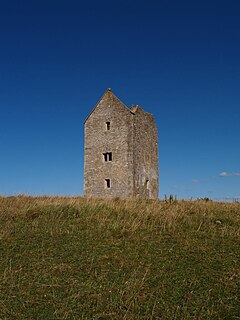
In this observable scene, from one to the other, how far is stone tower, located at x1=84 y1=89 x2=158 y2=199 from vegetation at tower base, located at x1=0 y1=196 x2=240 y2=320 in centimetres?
1700

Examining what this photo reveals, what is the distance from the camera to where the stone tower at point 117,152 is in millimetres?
30984

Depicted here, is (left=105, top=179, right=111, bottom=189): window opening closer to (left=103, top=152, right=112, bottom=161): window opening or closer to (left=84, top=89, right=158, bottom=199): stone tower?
(left=84, top=89, right=158, bottom=199): stone tower

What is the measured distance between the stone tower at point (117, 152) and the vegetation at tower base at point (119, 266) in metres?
17.0

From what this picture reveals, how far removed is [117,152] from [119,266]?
23036 mm

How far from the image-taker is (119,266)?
29.2 ft

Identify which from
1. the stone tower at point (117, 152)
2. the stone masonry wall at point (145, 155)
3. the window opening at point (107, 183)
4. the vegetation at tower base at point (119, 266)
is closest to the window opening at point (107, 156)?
the stone tower at point (117, 152)

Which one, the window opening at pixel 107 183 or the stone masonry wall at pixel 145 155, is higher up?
the stone masonry wall at pixel 145 155

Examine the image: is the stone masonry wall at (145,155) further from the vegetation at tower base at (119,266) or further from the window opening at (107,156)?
the vegetation at tower base at (119,266)

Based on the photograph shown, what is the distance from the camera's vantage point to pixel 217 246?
10.4m

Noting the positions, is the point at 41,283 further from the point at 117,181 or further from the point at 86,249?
the point at 117,181

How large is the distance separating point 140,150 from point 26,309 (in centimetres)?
2597

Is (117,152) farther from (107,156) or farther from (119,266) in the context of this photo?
(119,266)

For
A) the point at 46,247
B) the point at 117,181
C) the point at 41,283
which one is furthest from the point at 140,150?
the point at 41,283

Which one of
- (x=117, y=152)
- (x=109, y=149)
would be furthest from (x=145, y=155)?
(x=109, y=149)
